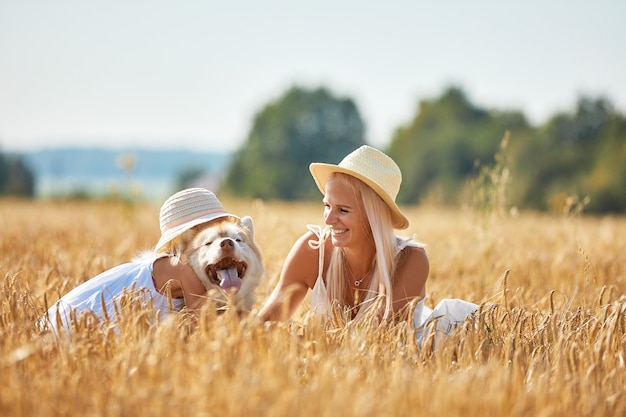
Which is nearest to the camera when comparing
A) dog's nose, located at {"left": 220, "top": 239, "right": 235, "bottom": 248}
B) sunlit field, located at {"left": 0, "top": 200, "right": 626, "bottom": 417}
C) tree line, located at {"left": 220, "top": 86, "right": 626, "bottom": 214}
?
sunlit field, located at {"left": 0, "top": 200, "right": 626, "bottom": 417}

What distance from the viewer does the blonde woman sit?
12.4 ft

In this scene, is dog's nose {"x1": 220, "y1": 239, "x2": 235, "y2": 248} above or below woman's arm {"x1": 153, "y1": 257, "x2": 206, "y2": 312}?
above

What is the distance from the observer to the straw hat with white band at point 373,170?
147 inches

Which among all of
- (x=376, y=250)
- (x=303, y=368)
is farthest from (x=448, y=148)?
(x=303, y=368)

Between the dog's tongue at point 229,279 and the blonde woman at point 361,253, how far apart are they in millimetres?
272

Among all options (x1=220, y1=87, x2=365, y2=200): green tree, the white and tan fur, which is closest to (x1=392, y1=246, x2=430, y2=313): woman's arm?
the white and tan fur

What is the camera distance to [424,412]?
7.09 ft

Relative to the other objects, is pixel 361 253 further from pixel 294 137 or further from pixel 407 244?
pixel 294 137

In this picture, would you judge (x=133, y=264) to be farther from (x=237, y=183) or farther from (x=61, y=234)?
(x=237, y=183)

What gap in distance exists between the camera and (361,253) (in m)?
3.99

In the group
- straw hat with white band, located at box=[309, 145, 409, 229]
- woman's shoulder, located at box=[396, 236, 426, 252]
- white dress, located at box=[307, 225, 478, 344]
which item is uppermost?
straw hat with white band, located at box=[309, 145, 409, 229]

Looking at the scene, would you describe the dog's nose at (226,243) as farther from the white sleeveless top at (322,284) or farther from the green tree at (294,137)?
the green tree at (294,137)

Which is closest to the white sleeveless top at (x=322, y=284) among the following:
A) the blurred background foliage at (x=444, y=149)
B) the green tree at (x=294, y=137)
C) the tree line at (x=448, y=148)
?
the tree line at (x=448, y=148)

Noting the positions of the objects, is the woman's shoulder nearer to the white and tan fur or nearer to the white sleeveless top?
the white sleeveless top
